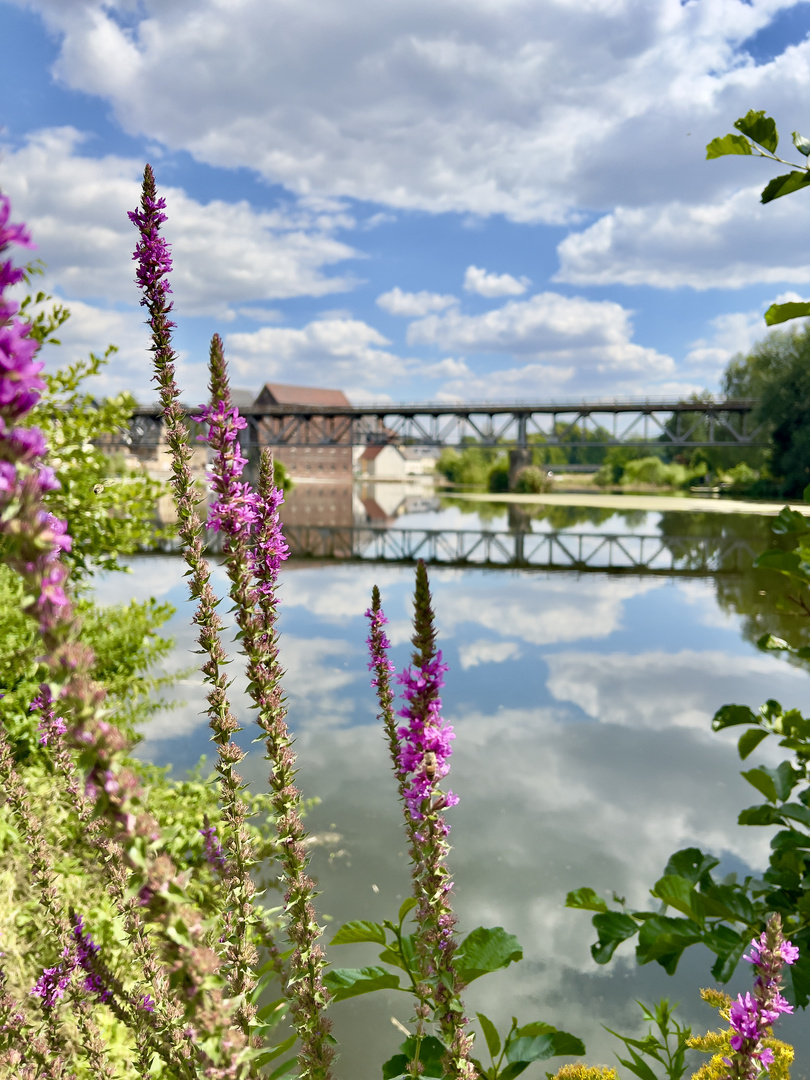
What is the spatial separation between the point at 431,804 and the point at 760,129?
7.51 feet

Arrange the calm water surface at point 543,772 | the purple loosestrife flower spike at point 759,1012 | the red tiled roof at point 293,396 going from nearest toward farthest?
the purple loosestrife flower spike at point 759,1012
the calm water surface at point 543,772
the red tiled roof at point 293,396

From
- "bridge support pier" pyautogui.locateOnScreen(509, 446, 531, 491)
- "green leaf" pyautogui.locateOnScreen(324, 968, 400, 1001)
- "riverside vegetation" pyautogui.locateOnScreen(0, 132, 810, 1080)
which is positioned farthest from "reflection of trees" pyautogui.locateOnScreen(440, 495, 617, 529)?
"green leaf" pyautogui.locateOnScreen(324, 968, 400, 1001)

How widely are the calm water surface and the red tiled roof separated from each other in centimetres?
9750

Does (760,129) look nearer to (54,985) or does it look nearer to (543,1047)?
(543,1047)

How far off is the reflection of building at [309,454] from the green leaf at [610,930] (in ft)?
353

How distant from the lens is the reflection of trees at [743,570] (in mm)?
14125

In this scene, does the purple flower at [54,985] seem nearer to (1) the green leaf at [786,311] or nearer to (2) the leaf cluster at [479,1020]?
(2) the leaf cluster at [479,1020]

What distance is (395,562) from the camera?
87.5ft

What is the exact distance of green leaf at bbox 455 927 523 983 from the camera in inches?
87.4

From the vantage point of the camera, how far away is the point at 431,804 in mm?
1653

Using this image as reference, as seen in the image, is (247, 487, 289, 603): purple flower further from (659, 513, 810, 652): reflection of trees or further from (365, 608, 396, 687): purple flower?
(659, 513, 810, 652): reflection of trees

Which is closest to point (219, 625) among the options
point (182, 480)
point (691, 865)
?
point (182, 480)

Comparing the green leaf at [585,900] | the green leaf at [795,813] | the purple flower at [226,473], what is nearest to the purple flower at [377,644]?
the purple flower at [226,473]

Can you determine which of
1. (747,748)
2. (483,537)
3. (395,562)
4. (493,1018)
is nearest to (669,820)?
(493,1018)
